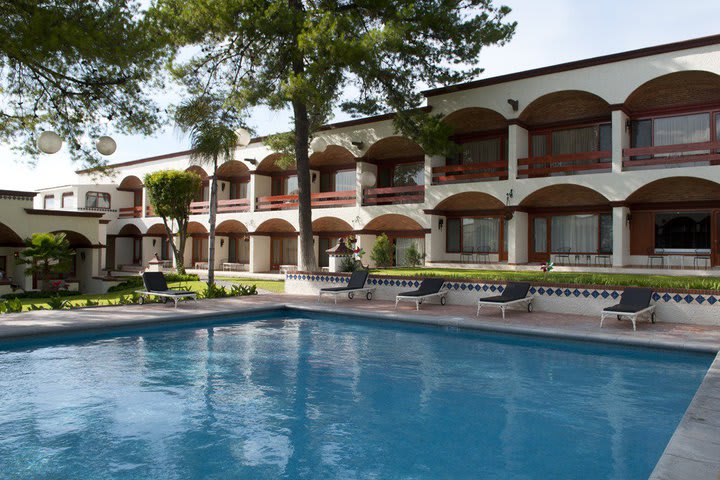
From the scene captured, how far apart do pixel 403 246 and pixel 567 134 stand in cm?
911

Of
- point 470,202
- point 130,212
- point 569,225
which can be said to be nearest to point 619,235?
point 569,225

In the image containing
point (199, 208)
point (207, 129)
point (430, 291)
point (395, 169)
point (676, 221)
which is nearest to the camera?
point (430, 291)

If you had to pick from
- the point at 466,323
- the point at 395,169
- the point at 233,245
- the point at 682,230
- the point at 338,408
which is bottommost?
the point at 338,408

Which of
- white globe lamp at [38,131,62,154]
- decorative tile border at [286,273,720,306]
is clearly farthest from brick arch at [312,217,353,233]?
white globe lamp at [38,131,62,154]

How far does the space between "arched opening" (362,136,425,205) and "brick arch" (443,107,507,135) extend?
2.46 m

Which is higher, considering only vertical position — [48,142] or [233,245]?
[48,142]

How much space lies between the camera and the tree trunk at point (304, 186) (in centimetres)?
1966

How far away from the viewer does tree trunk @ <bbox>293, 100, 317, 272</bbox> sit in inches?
774

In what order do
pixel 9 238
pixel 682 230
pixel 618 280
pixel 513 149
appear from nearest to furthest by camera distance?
pixel 618 280 → pixel 682 230 → pixel 513 149 → pixel 9 238

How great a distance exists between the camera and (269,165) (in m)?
30.8

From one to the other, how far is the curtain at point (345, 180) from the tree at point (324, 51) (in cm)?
690

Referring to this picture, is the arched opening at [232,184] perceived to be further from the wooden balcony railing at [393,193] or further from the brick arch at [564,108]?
the brick arch at [564,108]

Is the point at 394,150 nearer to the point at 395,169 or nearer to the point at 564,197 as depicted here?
the point at 395,169

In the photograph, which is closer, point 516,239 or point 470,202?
point 516,239
